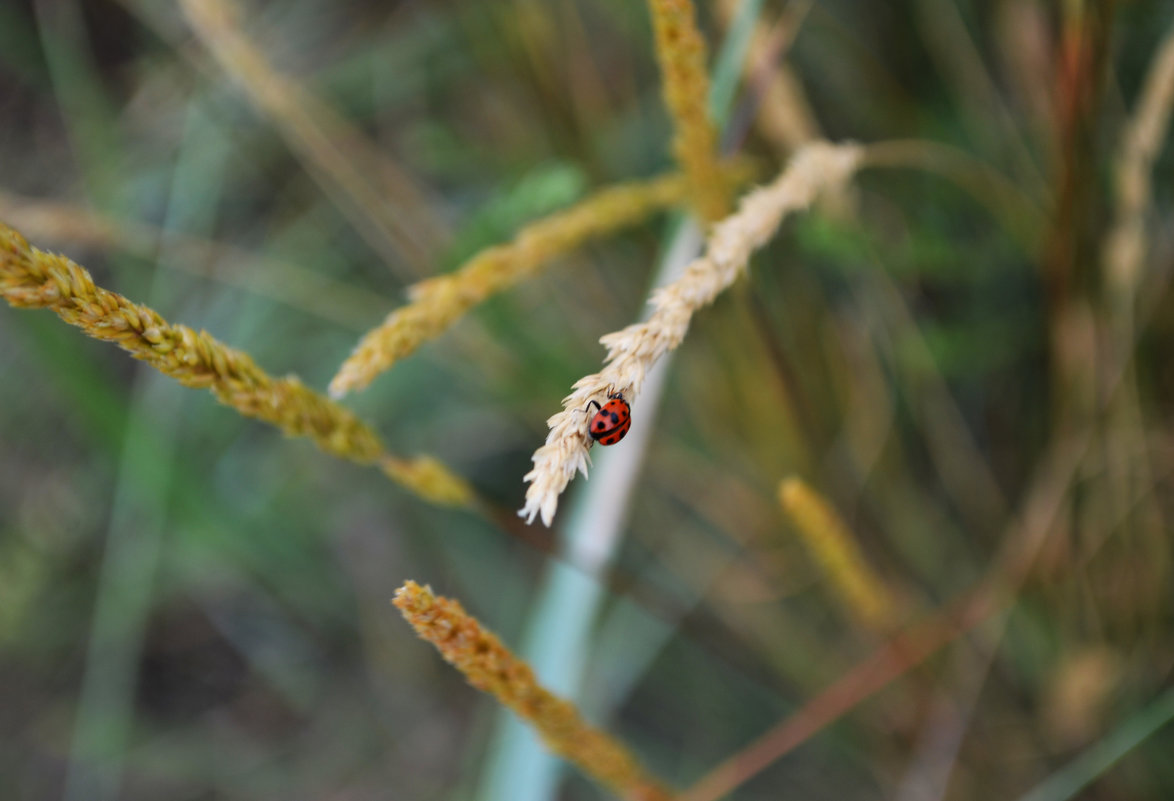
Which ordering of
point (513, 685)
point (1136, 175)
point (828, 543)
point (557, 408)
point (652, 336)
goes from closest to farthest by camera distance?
point (652, 336) < point (513, 685) < point (828, 543) < point (1136, 175) < point (557, 408)

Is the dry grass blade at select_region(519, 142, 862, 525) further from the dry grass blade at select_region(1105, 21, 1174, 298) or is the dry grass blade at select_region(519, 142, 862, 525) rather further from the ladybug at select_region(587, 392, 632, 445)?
the dry grass blade at select_region(1105, 21, 1174, 298)

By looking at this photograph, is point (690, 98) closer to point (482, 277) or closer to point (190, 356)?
point (482, 277)

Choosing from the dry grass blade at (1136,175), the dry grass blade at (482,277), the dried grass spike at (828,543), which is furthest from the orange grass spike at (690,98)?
the dry grass blade at (1136,175)

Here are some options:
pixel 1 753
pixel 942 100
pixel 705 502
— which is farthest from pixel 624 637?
pixel 1 753

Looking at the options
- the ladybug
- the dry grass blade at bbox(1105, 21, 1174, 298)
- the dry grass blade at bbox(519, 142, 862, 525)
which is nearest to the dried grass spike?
the ladybug

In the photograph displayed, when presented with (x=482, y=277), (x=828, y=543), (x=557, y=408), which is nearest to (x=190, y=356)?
(x=482, y=277)
